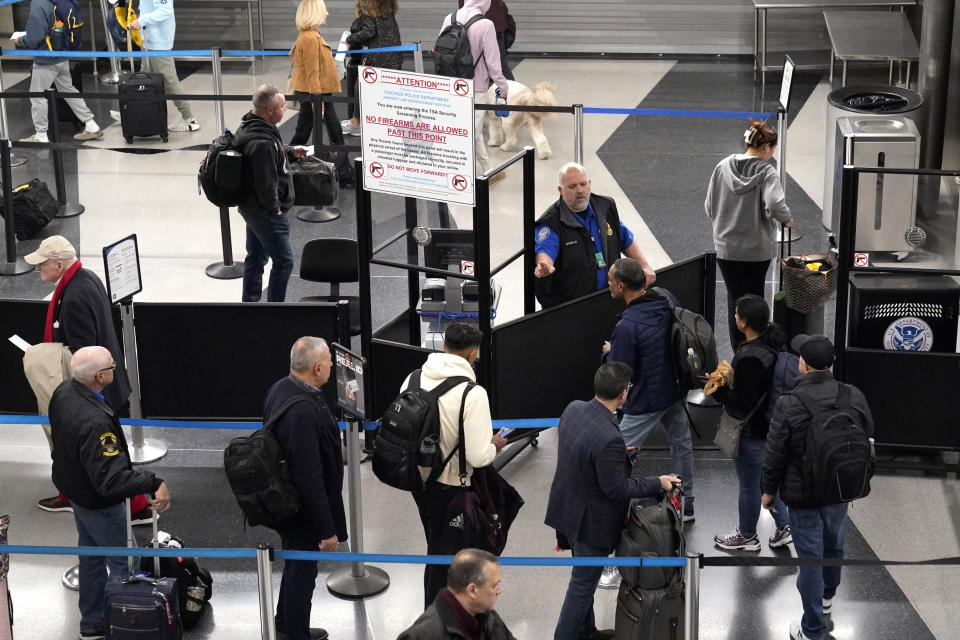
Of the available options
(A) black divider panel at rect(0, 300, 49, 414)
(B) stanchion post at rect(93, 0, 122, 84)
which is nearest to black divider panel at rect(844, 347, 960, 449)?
(A) black divider panel at rect(0, 300, 49, 414)

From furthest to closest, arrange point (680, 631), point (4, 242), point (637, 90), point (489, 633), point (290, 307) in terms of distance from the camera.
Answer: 1. point (637, 90)
2. point (4, 242)
3. point (290, 307)
4. point (680, 631)
5. point (489, 633)

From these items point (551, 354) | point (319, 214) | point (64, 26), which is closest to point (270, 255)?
point (319, 214)

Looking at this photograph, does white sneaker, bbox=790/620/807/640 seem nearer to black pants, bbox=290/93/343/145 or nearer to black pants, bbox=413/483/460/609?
black pants, bbox=413/483/460/609

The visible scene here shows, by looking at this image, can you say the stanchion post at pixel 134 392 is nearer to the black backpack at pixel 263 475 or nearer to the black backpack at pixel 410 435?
the black backpack at pixel 263 475

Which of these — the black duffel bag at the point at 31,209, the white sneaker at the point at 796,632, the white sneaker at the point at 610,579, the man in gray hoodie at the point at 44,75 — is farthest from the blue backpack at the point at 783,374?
the man in gray hoodie at the point at 44,75

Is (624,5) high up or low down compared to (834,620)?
up

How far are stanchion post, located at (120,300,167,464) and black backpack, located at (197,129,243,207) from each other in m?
1.58

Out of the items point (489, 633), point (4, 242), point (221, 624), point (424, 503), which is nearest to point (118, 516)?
point (221, 624)

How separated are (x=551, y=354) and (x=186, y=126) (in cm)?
742

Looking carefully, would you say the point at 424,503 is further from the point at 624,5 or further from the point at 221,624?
the point at 624,5

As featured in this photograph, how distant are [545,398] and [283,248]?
8.46 feet

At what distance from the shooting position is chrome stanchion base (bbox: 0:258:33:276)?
10562 millimetres

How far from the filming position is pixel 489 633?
482 centimetres

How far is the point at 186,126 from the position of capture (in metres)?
13.8
